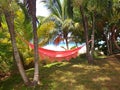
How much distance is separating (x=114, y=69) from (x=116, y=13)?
13.4 feet

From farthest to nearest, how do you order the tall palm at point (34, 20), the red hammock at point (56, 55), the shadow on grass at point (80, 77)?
the red hammock at point (56, 55) < the shadow on grass at point (80, 77) < the tall palm at point (34, 20)

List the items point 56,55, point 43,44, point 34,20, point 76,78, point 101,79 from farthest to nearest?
point 43,44
point 56,55
point 76,78
point 101,79
point 34,20

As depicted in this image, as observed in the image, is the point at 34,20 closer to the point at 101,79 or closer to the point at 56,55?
the point at 101,79

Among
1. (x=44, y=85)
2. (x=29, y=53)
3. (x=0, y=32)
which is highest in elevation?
(x=0, y=32)

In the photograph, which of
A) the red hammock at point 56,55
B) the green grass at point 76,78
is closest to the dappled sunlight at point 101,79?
the green grass at point 76,78

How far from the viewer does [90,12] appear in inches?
588

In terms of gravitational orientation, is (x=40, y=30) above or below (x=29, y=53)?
above

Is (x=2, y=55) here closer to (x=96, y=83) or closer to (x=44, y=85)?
(x=44, y=85)

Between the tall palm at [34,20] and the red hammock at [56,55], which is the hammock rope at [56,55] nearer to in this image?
the red hammock at [56,55]

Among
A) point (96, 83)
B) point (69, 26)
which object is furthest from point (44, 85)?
point (69, 26)

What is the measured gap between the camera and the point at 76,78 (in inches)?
495

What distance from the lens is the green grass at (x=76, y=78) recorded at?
11.8 meters

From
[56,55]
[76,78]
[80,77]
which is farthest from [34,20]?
[56,55]

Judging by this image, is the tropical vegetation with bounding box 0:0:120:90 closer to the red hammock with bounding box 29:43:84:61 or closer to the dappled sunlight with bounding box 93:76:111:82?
the dappled sunlight with bounding box 93:76:111:82
